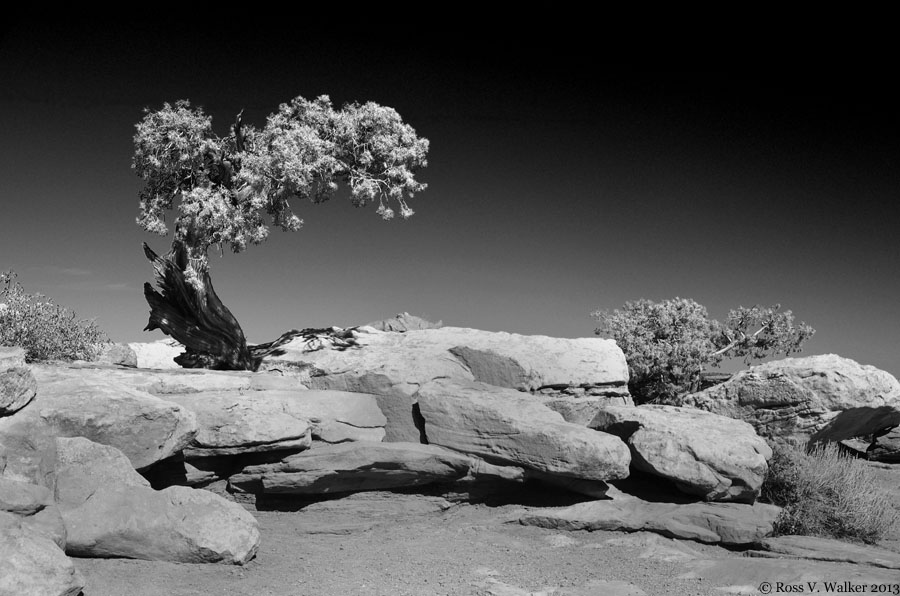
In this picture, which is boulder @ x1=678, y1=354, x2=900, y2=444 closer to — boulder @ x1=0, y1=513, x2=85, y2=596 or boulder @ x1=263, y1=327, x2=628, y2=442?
boulder @ x1=263, y1=327, x2=628, y2=442

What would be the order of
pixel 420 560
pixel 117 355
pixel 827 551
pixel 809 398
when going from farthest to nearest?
pixel 117 355 < pixel 809 398 < pixel 827 551 < pixel 420 560

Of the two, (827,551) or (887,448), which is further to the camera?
(887,448)

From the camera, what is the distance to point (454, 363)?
1616 centimetres

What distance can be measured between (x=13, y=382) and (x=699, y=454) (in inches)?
480

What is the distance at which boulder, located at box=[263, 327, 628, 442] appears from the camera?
15258mm

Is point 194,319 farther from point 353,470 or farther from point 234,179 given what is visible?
point 353,470

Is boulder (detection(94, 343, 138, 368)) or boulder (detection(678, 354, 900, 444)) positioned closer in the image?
boulder (detection(678, 354, 900, 444))

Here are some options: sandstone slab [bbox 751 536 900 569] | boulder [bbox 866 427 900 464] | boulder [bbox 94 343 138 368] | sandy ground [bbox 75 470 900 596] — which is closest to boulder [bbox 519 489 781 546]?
sandy ground [bbox 75 470 900 596]

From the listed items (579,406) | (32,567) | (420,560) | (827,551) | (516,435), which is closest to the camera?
(32,567)

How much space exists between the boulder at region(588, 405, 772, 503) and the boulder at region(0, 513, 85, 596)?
33.3ft

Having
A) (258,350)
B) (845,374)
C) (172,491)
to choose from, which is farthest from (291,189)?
(845,374)

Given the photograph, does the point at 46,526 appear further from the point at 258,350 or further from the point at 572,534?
the point at 258,350

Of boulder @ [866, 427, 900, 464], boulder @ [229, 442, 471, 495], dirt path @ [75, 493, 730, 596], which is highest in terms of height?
boulder @ [866, 427, 900, 464]

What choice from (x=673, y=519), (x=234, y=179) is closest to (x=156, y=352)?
(x=234, y=179)
